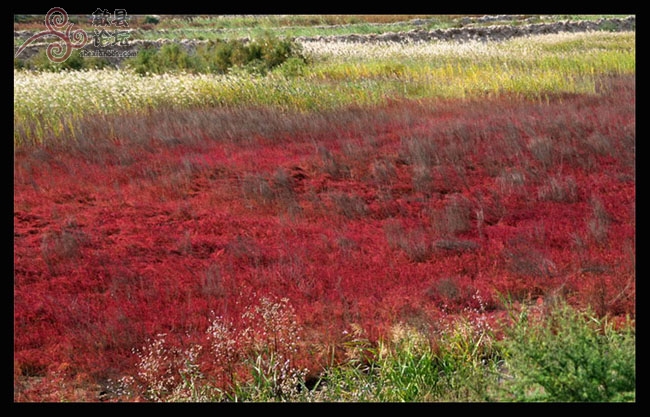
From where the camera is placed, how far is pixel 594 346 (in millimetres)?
4469

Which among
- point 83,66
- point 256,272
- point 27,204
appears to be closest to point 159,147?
point 27,204

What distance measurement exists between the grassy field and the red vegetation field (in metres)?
0.04

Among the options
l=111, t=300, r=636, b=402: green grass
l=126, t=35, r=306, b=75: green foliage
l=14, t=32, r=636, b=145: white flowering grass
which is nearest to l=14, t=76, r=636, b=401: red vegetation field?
l=111, t=300, r=636, b=402: green grass

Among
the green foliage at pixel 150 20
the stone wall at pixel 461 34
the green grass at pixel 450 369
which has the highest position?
the green foliage at pixel 150 20

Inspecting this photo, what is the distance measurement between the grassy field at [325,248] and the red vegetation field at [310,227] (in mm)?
36

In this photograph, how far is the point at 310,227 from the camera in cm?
866

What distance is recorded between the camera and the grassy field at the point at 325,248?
16.9 feet

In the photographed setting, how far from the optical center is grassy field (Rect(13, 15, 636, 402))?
203 inches

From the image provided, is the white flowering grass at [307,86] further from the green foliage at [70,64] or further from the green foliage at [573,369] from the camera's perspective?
the green foliage at [573,369]

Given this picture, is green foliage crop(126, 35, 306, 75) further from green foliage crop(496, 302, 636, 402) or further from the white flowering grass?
green foliage crop(496, 302, 636, 402)

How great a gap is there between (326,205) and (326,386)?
15.0 ft

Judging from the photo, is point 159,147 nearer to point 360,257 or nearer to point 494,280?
point 360,257

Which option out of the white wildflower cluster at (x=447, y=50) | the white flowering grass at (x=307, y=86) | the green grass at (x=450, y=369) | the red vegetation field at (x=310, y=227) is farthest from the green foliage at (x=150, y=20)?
the green grass at (x=450, y=369)

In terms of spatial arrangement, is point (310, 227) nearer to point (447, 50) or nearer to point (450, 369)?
point (450, 369)
